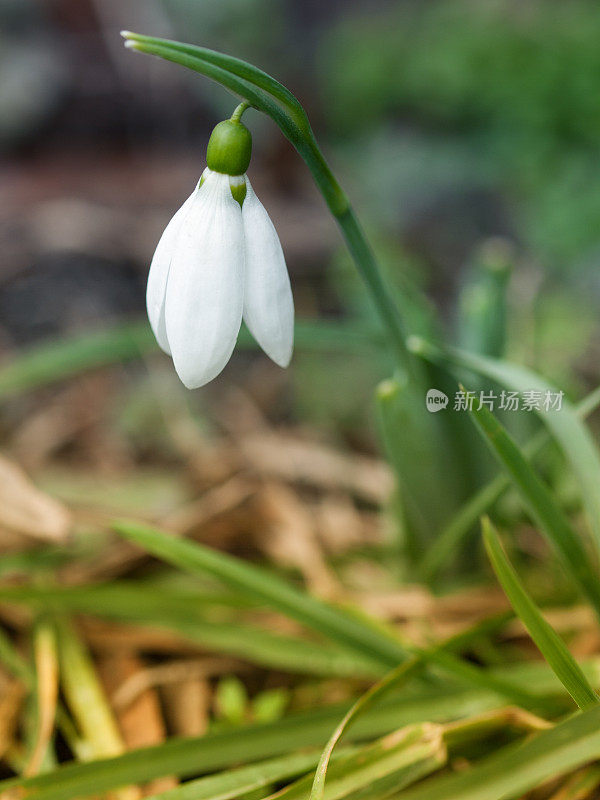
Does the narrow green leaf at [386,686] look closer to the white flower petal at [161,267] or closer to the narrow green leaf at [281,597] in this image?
the narrow green leaf at [281,597]

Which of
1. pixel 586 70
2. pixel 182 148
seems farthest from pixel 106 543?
pixel 182 148

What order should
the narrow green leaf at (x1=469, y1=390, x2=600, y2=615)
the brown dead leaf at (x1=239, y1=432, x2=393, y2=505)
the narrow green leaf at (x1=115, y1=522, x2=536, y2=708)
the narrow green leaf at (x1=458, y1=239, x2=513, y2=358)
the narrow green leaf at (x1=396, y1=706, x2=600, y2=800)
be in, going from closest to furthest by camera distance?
the narrow green leaf at (x1=396, y1=706, x2=600, y2=800), the narrow green leaf at (x1=469, y1=390, x2=600, y2=615), the narrow green leaf at (x1=115, y1=522, x2=536, y2=708), the narrow green leaf at (x1=458, y1=239, x2=513, y2=358), the brown dead leaf at (x1=239, y1=432, x2=393, y2=505)

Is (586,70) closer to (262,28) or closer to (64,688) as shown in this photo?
(262,28)

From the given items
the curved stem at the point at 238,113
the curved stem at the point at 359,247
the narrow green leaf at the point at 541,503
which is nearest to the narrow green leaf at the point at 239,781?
the narrow green leaf at the point at 541,503

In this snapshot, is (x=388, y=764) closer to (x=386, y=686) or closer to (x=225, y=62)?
(x=386, y=686)

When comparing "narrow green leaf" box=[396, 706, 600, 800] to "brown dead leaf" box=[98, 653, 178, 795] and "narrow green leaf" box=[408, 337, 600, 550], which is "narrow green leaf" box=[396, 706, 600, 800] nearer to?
"narrow green leaf" box=[408, 337, 600, 550]

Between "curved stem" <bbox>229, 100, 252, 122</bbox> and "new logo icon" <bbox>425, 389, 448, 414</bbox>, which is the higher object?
"curved stem" <bbox>229, 100, 252, 122</bbox>

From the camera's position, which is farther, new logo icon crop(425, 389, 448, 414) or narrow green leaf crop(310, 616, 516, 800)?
new logo icon crop(425, 389, 448, 414)

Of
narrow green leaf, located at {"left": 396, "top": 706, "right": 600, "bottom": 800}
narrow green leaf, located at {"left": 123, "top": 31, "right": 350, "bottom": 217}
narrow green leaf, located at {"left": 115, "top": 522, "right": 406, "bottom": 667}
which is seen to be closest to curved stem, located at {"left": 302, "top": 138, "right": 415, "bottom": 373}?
narrow green leaf, located at {"left": 123, "top": 31, "right": 350, "bottom": 217}
